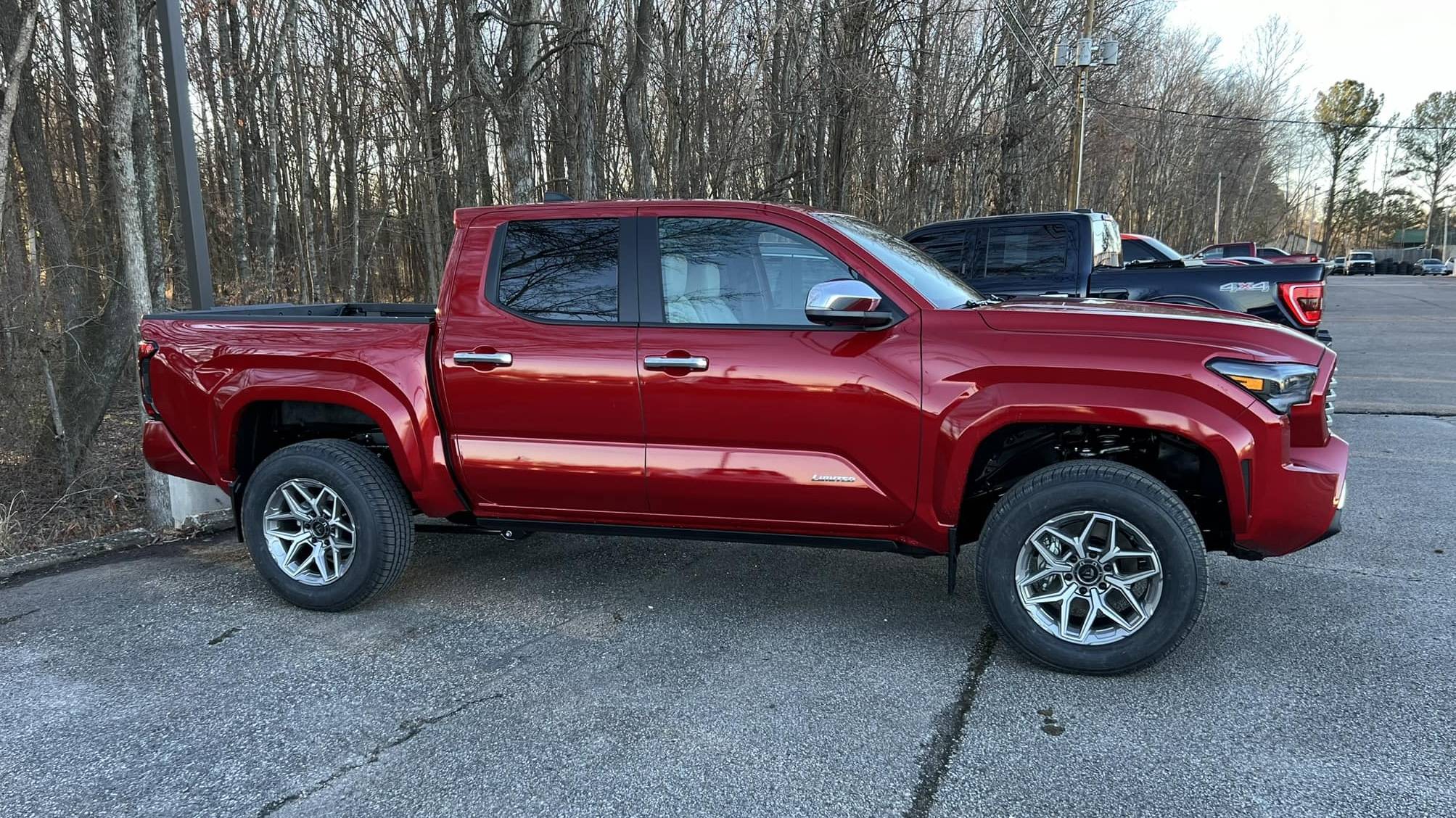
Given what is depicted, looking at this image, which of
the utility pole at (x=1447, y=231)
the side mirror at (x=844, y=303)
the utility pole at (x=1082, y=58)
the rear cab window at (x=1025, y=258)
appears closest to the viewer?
the side mirror at (x=844, y=303)

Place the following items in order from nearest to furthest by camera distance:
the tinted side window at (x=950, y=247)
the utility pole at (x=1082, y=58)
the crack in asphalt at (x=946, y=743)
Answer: the crack in asphalt at (x=946, y=743) < the tinted side window at (x=950, y=247) < the utility pole at (x=1082, y=58)

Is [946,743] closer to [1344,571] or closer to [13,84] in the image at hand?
[1344,571]

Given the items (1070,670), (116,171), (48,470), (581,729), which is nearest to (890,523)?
(1070,670)

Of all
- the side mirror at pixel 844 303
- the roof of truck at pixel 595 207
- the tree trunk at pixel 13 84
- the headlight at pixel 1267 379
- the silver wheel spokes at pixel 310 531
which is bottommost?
the silver wheel spokes at pixel 310 531

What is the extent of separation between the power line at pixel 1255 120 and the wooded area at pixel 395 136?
10.2 metres

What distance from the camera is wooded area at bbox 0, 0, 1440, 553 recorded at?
790 centimetres

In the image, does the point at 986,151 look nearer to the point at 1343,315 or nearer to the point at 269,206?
the point at 1343,315

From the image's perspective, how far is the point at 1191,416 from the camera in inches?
125

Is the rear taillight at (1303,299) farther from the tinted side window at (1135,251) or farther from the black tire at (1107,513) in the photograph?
the tinted side window at (1135,251)

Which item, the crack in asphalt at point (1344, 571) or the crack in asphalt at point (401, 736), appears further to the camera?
the crack in asphalt at point (1344, 571)

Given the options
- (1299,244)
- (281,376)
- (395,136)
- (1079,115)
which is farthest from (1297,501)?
(1299,244)

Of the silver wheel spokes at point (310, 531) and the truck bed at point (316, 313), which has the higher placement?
the truck bed at point (316, 313)

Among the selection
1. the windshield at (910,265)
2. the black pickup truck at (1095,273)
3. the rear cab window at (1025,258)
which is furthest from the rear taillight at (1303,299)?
the windshield at (910,265)

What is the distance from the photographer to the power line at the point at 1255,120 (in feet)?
104
